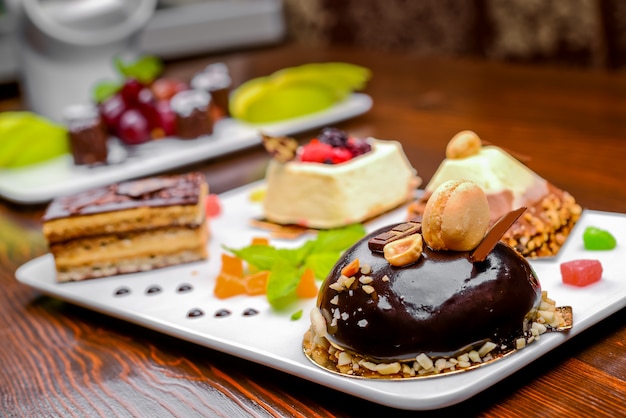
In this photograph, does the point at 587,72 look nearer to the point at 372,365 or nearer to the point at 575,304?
the point at 575,304

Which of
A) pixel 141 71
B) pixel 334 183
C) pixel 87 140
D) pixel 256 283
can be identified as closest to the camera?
pixel 256 283

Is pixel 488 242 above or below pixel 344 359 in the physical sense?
above

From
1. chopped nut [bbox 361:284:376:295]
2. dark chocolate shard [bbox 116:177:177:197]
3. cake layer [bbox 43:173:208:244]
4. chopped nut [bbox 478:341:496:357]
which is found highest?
chopped nut [bbox 361:284:376:295]

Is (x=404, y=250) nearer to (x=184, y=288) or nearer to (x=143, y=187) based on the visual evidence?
(x=184, y=288)

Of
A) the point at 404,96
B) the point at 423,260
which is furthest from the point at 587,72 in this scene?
the point at 423,260

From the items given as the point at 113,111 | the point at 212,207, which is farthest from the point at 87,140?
the point at 212,207

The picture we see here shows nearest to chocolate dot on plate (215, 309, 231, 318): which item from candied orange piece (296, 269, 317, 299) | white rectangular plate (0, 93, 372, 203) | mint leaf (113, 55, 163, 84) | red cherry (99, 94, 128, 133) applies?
candied orange piece (296, 269, 317, 299)

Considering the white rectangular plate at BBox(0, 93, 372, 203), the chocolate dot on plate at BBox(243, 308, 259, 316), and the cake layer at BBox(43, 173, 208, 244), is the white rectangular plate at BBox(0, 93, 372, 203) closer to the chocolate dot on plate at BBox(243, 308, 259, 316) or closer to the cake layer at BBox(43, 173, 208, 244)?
the cake layer at BBox(43, 173, 208, 244)

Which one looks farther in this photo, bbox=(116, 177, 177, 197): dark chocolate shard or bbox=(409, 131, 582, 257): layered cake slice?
bbox=(116, 177, 177, 197): dark chocolate shard
